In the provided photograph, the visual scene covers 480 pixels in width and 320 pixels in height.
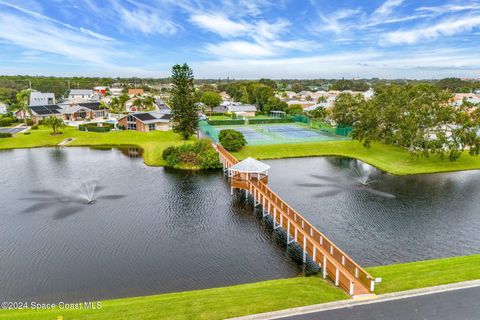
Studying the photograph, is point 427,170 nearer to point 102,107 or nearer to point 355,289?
point 355,289

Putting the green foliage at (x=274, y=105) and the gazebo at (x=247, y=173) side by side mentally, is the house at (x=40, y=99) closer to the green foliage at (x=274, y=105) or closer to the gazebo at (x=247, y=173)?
the green foliage at (x=274, y=105)

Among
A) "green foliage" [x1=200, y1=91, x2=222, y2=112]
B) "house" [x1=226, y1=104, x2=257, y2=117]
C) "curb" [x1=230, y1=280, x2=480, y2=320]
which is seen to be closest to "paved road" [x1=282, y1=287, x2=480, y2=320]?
"curb" [x1=230, y1=280, x2=480, y2=320]

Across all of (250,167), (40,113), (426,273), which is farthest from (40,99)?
(426,273)

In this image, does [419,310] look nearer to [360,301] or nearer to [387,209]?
[360,301]

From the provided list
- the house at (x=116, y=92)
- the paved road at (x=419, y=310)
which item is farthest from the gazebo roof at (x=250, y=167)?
→ the house at (x=116, y=92)

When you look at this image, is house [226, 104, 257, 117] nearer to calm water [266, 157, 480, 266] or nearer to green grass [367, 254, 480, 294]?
calm water [266, 157, 480, 266]
